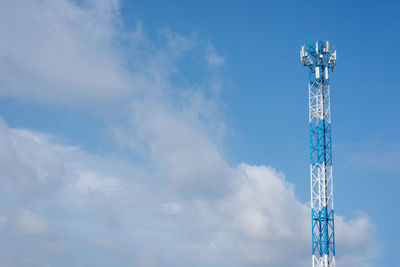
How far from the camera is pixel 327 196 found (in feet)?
329

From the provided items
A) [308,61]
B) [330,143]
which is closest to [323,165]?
[330,143]

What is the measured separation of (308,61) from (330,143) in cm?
1906

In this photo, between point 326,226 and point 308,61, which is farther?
point 308,61

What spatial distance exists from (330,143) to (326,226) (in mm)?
17101

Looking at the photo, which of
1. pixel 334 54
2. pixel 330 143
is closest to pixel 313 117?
pixel 330 143

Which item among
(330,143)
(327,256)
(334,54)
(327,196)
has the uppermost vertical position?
(334,54)

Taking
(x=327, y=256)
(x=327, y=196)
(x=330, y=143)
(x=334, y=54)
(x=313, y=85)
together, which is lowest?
(x=327, y=256)

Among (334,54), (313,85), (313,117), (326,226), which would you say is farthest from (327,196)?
(334,54)

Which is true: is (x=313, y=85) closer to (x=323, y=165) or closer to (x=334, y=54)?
(x=334, y=54)

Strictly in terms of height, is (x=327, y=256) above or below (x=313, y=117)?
below

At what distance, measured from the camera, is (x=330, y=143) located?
103m

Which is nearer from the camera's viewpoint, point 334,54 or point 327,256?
point 327,256

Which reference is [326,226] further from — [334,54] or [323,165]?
[334,54]

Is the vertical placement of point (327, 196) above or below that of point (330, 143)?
below
